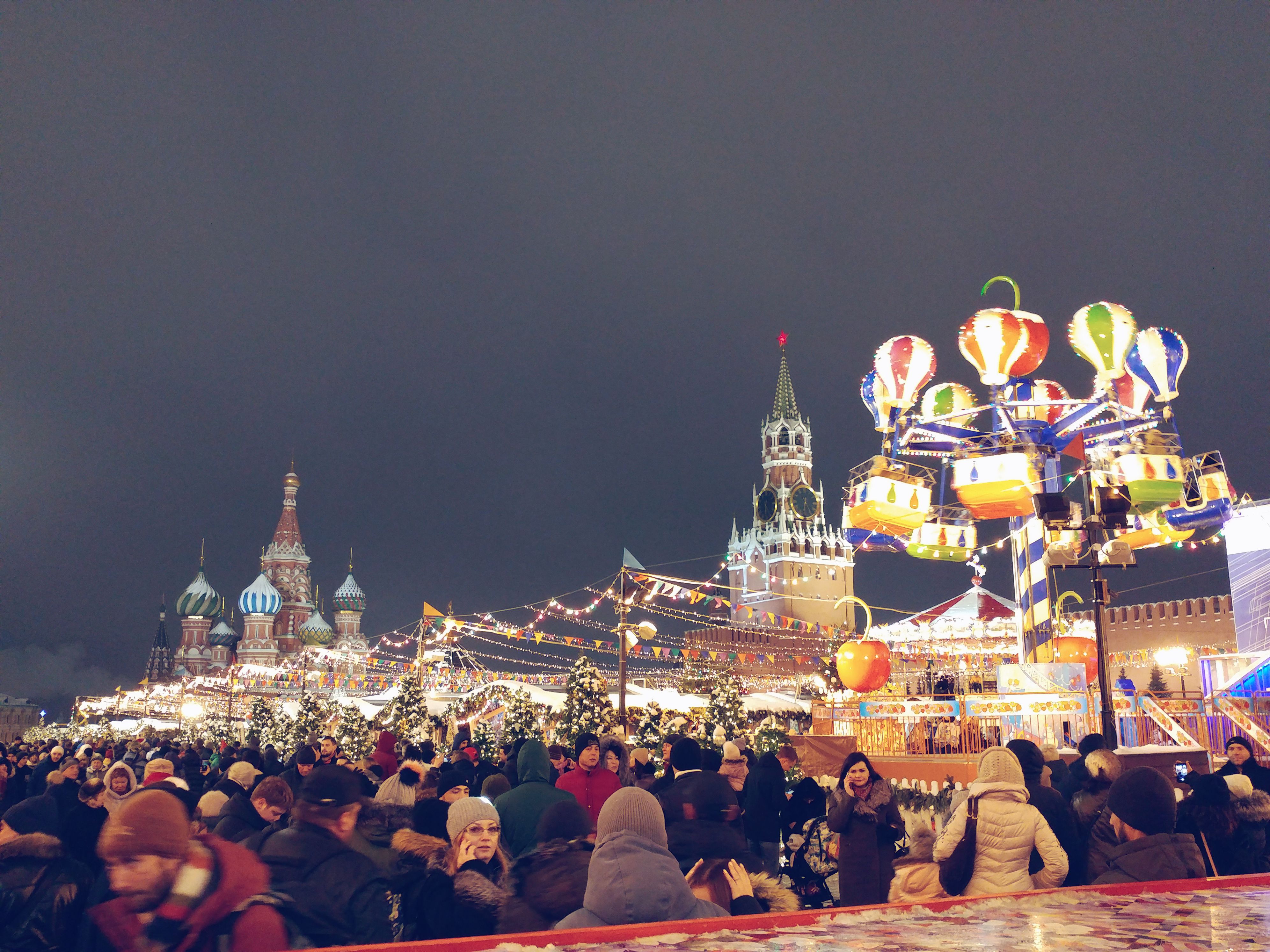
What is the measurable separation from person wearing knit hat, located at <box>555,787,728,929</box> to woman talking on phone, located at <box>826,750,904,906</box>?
2224 millimetres

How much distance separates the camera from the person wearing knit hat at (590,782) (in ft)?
20.2

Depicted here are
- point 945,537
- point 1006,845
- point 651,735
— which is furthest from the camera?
point 945,537

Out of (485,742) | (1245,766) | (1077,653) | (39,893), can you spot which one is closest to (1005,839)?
(1245,766)

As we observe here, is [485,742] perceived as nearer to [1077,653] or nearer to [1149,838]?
[1077,653]

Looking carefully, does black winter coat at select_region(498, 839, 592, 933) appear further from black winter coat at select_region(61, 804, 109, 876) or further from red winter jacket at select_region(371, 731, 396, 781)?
red winter jacket at select_region(371, 731, 396, 781)

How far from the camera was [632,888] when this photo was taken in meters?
2.87

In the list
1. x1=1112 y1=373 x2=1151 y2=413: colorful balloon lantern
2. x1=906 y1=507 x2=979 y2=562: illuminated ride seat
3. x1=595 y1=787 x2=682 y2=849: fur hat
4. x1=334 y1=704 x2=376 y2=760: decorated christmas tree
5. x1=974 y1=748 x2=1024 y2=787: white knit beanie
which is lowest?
x1=334 y1=704 x2=376 y2=760: decorated christmas tree

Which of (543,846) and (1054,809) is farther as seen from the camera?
(1054,809)

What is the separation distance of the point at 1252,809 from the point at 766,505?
93603 millimetres

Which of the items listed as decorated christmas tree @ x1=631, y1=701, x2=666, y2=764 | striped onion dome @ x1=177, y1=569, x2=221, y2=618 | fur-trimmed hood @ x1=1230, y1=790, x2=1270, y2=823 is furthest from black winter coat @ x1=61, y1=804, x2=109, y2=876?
striped onion dome @ x1=177, y1=569, x2=221, y2=618

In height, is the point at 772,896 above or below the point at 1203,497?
below

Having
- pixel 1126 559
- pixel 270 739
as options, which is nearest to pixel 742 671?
pixel 270 739

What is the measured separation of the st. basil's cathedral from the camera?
8238cm

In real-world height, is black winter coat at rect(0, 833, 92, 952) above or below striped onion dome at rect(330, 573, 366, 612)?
below
